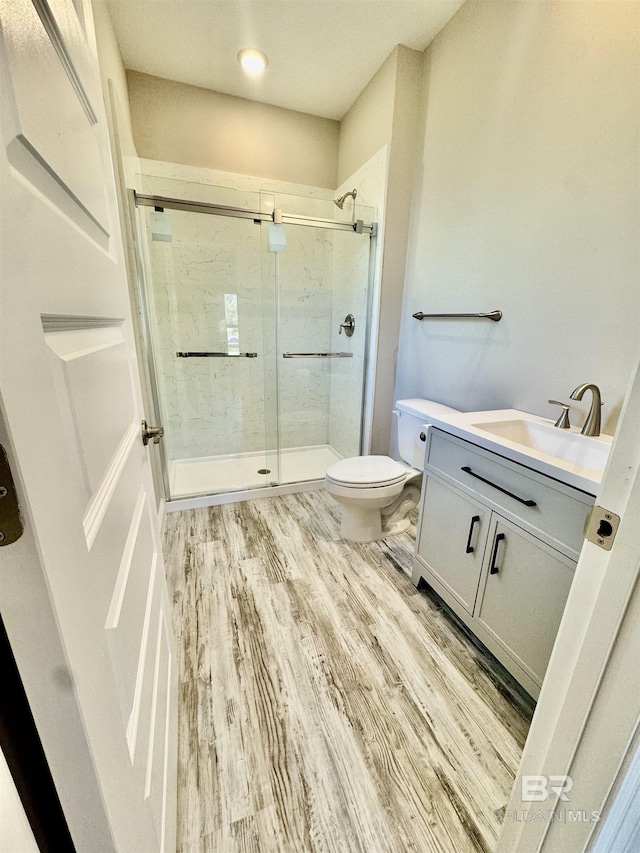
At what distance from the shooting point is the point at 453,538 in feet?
4.58

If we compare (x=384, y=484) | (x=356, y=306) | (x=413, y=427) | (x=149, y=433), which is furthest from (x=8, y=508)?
(x=356, y=306)

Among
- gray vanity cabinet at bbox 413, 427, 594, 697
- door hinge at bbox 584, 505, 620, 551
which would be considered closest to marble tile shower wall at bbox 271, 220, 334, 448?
gray vanity cabinet at bbox 413, 427, 594, 697

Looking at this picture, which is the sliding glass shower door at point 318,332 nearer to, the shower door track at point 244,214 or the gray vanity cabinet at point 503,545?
the shower door track at point 244,214

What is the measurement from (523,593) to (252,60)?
10.0ft

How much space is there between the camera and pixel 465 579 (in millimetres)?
1340

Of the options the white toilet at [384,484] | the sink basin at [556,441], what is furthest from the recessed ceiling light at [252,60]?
the sink basin at [556,441]

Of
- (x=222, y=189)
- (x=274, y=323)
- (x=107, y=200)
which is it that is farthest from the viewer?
(x=274, y=323)

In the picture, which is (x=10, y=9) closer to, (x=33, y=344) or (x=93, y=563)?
(x=33, y=344)

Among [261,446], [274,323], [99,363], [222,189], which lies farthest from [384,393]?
[99,363]

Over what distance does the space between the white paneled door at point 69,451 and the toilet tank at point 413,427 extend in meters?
1.48

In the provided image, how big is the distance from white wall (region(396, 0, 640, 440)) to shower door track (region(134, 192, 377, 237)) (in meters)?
0.47

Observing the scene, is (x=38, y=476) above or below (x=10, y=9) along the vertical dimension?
below

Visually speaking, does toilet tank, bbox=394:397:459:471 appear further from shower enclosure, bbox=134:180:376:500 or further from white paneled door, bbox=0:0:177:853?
white paneled door, bbox=0:0:177:853

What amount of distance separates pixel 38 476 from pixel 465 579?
145 cm
